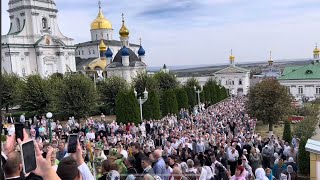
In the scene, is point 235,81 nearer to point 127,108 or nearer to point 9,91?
point 9,91

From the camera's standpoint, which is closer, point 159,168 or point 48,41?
point 159,168

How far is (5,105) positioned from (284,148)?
31.7 m

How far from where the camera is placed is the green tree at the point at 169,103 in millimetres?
33153

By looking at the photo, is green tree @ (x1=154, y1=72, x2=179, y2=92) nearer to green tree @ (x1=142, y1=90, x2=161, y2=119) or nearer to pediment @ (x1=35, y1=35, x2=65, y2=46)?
green tree @ (x1=142, y1=90, x2=161, y2=119)

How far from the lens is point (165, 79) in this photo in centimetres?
4466

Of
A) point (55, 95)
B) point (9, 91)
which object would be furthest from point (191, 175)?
point (9, 91)

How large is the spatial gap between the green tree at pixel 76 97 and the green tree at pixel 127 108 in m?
4.64

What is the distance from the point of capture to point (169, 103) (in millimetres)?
33219

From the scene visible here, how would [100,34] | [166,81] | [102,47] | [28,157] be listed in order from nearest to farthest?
1. [28,157]
2. [166,81]
3. [102,47]
4. [100,34]

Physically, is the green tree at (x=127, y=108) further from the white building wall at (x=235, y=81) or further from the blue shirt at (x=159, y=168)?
the white building wall at (x=235, y=81)

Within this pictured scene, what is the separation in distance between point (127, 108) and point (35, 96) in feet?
36.2

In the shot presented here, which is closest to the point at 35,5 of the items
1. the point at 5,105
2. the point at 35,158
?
the point at 5,105

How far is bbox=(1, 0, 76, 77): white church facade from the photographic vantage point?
198 ft

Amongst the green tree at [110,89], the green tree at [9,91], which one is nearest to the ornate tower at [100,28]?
the green tree at [9,91]
